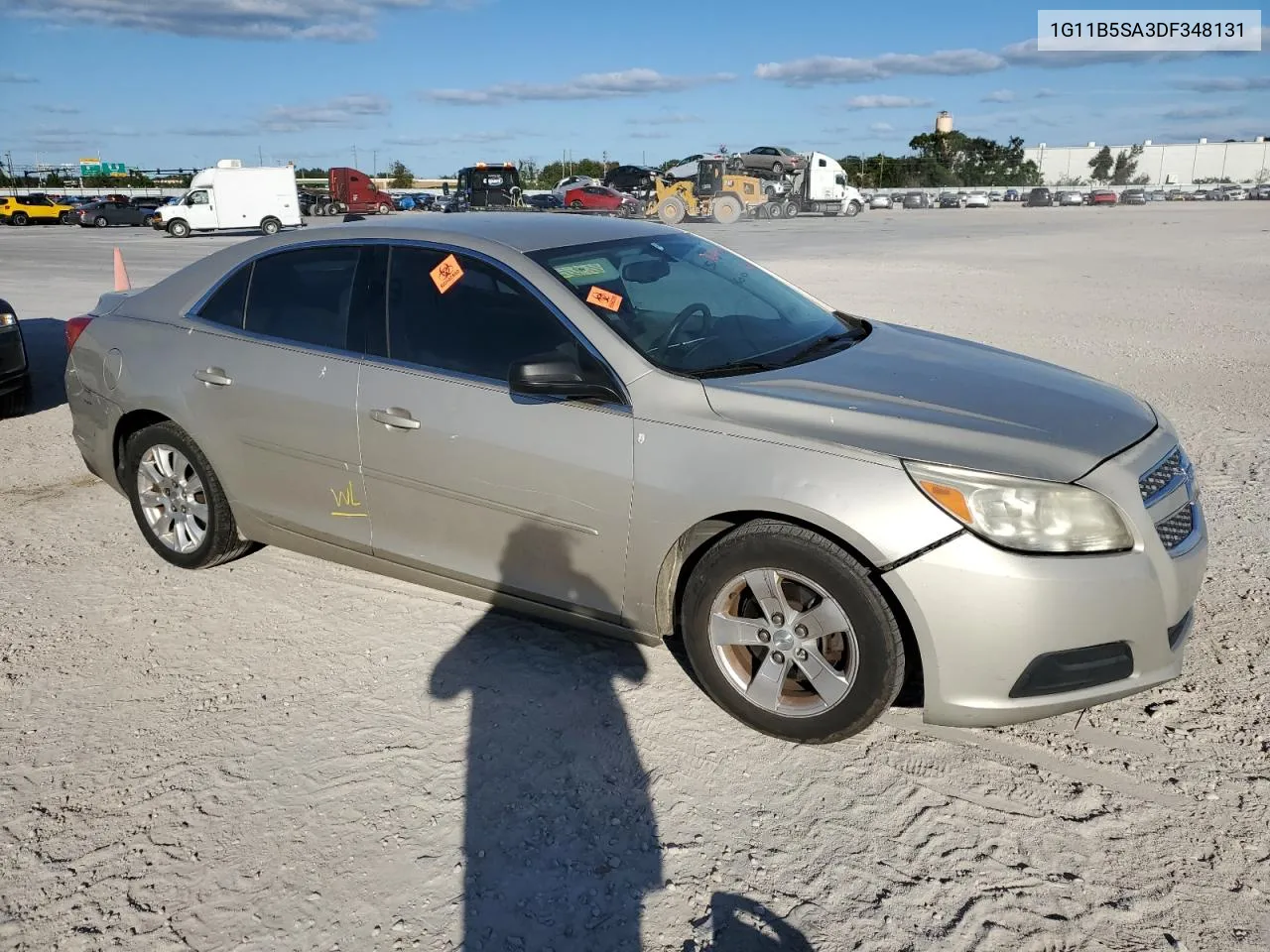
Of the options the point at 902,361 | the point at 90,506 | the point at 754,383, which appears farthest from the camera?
the point at 90,506

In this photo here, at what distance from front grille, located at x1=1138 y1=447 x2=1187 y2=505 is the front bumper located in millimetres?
55

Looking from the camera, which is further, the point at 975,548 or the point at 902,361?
the point at 902,361

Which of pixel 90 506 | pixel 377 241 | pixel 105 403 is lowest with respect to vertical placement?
pixel 90 506

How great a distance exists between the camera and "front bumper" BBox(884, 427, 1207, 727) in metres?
2.83

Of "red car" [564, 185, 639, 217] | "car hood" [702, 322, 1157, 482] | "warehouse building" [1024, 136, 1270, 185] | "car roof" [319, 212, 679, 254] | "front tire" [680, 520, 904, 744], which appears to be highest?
"warehouse building" [1024, 136, 1270, 185]

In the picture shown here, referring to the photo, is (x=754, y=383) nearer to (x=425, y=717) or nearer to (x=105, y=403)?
(x=425, y=717)

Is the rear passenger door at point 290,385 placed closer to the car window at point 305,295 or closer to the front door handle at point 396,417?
the car window at point 305,295

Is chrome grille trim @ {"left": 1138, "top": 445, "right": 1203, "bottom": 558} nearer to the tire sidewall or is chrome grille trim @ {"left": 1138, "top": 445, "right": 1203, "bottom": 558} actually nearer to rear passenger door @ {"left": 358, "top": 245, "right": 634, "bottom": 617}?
rear passenger door @ {"left": 358, "top": 245, "right": 634, "bottom": 617}

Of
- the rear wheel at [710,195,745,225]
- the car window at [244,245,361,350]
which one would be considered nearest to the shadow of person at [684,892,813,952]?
the car window at [244,245,361,350]

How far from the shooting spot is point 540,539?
3580 mm

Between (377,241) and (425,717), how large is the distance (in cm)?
195

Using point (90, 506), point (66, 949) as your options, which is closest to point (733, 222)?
point (90, 506)

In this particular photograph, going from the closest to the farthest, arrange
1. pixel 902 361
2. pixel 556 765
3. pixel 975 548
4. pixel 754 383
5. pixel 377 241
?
pixel 975 548 → pixel 556 765 → pixel 754 383 → pixel 902 361 → pixel 377 241

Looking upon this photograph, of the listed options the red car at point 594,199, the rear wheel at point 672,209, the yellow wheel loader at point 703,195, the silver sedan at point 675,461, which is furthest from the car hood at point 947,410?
the red car at point 594,199
